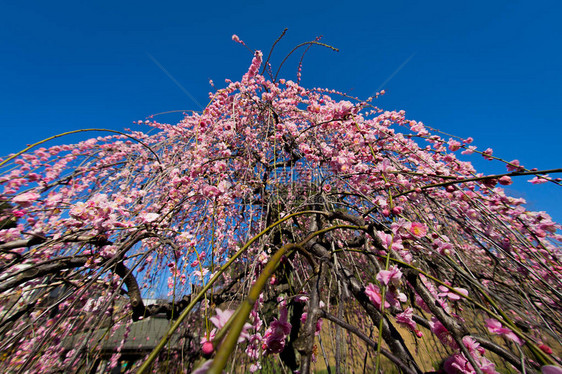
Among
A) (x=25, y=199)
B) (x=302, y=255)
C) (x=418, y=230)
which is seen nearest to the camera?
(x=418, y=230)

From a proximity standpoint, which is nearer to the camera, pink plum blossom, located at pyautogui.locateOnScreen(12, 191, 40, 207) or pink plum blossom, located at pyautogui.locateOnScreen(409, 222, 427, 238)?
pink plum blossom, located at pyautogui.locateOnScreen(409, 222, 427, 238)

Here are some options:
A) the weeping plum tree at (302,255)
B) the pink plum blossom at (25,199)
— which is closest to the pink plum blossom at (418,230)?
the weeping plum tree at (302,255)

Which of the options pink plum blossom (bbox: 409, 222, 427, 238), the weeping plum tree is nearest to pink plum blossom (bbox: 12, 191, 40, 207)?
the weeping plum tree

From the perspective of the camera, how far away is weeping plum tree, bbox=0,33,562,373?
2.25 ft

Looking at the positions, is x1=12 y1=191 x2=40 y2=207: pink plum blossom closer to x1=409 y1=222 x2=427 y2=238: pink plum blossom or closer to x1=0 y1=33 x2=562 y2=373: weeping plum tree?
x1=0 y1=33 x2=562 y2=373: weeping plum tree

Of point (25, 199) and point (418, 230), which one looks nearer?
point (418, 230)

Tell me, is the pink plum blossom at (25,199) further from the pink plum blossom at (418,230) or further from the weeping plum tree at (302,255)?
the pink plum blossom at (418,230)

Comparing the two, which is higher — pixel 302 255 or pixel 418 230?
pixel 418 230

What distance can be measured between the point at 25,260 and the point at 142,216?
1.93ft

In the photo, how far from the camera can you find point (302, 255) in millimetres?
1812

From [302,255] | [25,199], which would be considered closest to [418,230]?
[302,255]

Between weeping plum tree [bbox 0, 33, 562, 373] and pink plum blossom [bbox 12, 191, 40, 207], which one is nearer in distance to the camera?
weeping plum tree [bbox 0, 33, 562, 373]

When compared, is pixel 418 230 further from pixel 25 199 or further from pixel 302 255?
pixel 25 199

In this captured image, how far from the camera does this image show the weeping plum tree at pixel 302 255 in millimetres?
686
